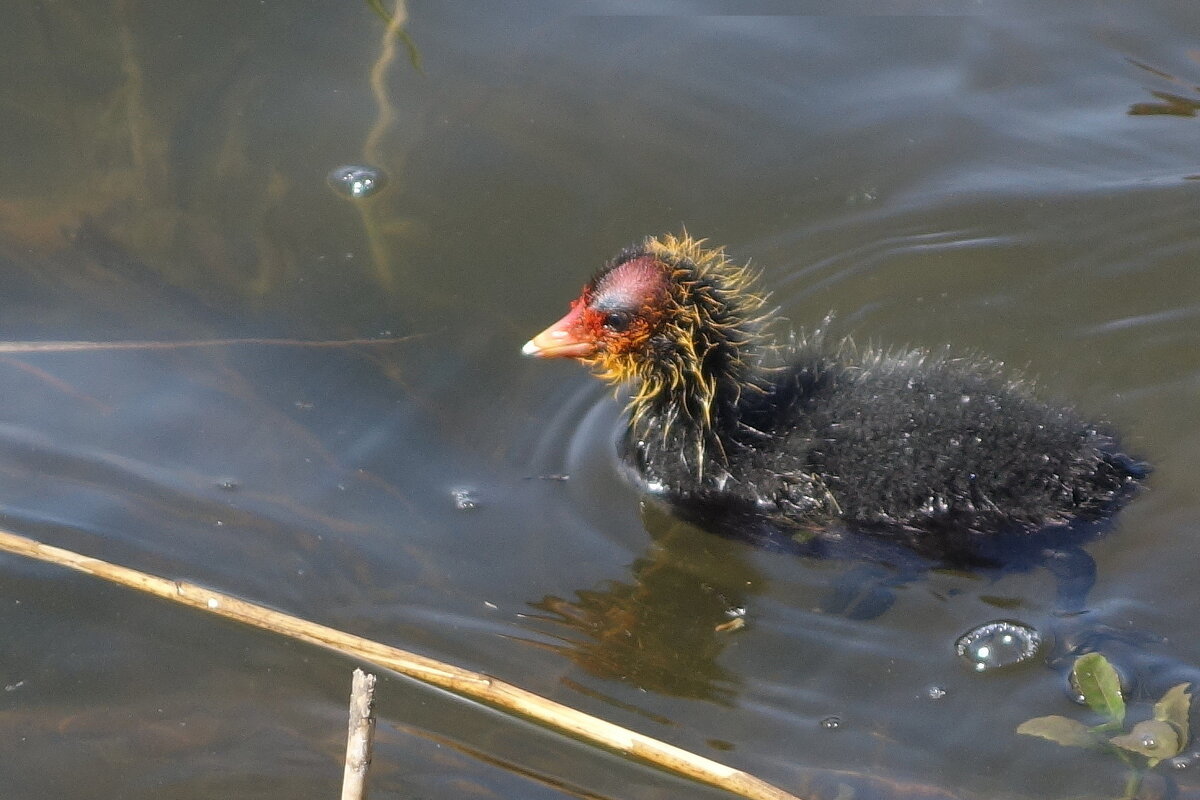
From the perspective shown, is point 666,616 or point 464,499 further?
point 464,499

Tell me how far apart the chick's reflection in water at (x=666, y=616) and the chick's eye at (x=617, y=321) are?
0.64 meters

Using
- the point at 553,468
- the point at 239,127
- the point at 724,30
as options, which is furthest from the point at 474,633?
the point at 724,30

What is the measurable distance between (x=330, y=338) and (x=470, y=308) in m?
0.50

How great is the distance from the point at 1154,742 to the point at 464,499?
80.5 inches

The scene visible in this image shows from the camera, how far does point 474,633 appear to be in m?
3.68

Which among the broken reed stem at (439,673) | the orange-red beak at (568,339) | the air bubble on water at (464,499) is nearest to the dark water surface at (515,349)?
the air bubble on water at (464,499)

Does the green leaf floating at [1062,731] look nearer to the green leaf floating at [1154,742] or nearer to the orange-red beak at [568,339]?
the green leaf floating at [1154,742]

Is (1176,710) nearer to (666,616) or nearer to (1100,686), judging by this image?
(1100,686)

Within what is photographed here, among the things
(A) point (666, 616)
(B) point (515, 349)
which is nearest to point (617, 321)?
(B) point (515, 349)

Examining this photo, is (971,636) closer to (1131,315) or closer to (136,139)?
(1131,315)

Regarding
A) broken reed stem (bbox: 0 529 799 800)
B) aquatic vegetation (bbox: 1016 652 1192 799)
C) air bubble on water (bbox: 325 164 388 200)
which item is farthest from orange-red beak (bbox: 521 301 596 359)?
aquatic vegetation (bbox: 1016 652 1192 799)

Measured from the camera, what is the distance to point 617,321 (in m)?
4.03

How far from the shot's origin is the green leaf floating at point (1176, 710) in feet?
10.8

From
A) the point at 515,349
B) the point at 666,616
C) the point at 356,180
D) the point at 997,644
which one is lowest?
the point at 997,644
